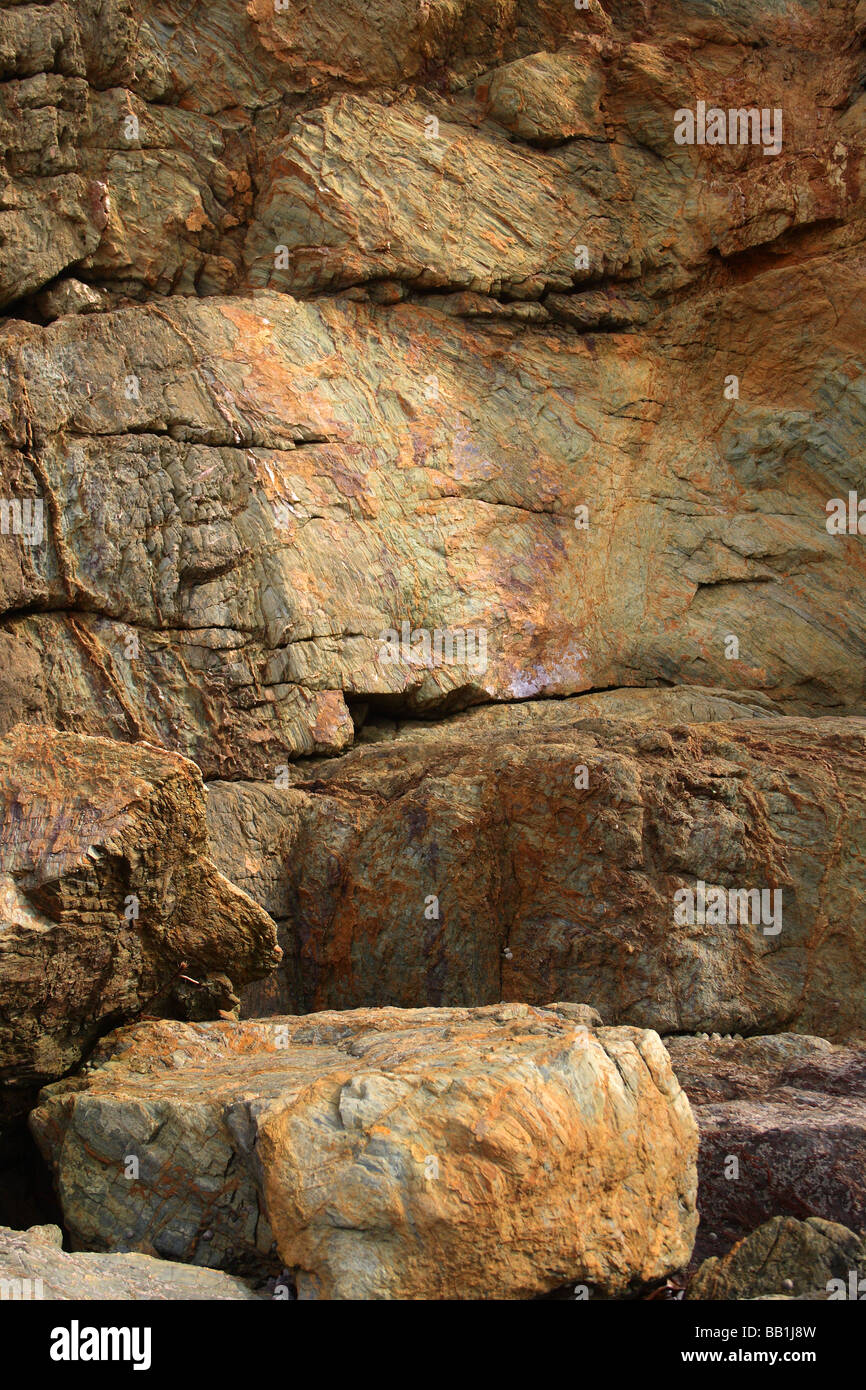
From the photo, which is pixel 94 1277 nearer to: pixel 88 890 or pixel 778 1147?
pixel 88 890

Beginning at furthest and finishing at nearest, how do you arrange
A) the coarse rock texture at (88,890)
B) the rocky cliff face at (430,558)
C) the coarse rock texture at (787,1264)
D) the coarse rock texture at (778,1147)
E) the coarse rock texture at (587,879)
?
the coarse rock texture at (587,879) → the rocky cliff face at (430,558) → the coarse rock texture at (88,890) → the coarse rock texture at (778,1147) → the coarse rock texture at (787,1264)

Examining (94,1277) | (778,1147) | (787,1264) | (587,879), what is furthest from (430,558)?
(94,1277)

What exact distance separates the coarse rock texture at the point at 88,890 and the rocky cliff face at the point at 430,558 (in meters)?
0.03

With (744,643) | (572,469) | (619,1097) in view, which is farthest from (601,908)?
(572,469)

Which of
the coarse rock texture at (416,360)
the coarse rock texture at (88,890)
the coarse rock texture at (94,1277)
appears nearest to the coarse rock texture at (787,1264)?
the coarse rock texture at (94,1277)

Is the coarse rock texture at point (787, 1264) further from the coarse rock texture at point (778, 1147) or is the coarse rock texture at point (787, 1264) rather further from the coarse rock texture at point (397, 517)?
the coarse rock texture at point (397, 517)

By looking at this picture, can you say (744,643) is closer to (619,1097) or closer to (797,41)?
(797,41)

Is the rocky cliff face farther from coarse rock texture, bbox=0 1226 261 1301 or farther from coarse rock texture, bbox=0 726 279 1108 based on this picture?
coarse rock texture, bbox=0 1226 261 1301

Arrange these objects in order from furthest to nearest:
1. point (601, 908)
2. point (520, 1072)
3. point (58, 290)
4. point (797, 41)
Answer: point (797, 41)
point (58, 290)
point (601, 908)
point (520, 1072)

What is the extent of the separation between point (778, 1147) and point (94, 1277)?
166 inches

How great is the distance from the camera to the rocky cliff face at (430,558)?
9375 mm

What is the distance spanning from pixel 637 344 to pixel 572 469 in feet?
7.02

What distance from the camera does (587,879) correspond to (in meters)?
12.0

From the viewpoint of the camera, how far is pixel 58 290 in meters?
16.0
